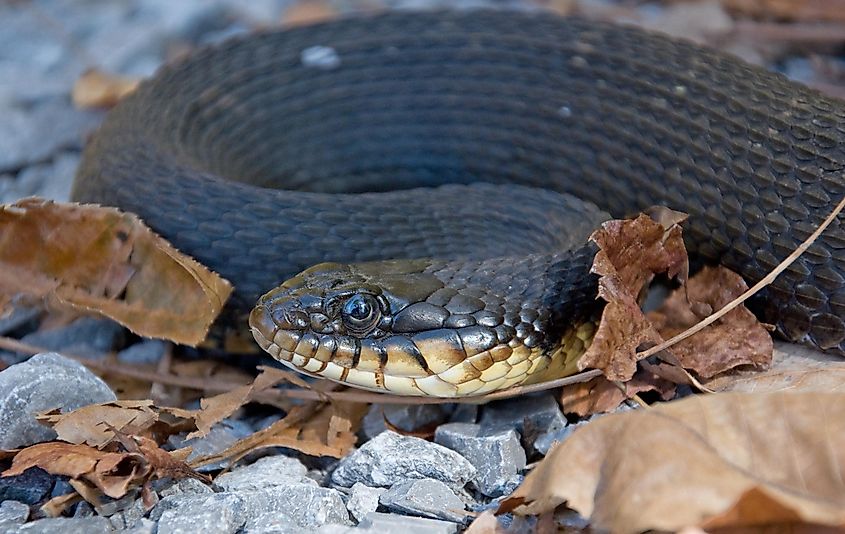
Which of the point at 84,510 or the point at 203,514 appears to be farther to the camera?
the point at 84,510

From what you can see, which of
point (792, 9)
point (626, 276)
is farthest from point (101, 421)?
point (792, 9)

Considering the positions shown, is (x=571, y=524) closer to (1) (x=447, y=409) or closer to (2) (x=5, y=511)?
(1) (x=447, y=409)

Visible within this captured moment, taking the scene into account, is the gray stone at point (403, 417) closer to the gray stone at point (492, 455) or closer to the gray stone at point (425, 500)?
the gray stone at point (492, 455)

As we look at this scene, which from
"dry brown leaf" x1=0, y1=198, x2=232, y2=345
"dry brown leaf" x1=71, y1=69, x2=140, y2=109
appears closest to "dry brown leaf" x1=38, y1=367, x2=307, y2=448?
"dry brown leaf" x1=0, y1=198, x2=232, y2=345

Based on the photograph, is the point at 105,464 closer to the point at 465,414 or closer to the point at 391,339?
the point at 391,339

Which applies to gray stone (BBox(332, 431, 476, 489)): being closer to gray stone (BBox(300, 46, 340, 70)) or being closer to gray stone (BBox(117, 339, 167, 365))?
gray stone (BBox(117, 339, 167, 365))

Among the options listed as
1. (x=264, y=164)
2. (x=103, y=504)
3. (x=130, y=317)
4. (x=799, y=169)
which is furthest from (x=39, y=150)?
(x=799, y=169)
